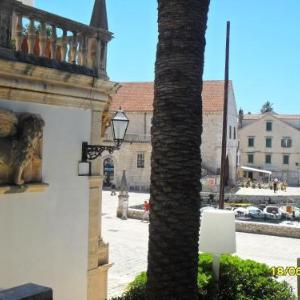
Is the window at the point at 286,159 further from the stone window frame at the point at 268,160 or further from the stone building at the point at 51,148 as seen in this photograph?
the stone building at the point at 51,148

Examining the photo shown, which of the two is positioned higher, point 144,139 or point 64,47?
point 144,139

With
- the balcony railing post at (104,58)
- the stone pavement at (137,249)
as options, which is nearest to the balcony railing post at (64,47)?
the balcony railing post at (104,58)

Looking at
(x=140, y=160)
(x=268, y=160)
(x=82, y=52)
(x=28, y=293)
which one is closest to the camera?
(x=28, y=293)

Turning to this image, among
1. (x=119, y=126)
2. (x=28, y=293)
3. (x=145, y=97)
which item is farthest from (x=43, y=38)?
(x=145, y=97)

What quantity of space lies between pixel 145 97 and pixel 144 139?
5.44m

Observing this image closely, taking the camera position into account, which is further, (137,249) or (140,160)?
(140,160)

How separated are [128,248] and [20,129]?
11933mm

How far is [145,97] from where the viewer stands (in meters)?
46.3

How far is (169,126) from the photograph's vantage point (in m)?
4.48

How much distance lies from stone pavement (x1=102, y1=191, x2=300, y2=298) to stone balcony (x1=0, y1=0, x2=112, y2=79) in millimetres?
6255

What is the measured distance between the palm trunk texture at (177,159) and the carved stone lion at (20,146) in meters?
2.59

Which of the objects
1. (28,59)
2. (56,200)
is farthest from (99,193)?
(28,59)

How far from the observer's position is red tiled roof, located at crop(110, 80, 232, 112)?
44331 millimetres

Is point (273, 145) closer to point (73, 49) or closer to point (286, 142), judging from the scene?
point (286, 142)
